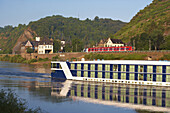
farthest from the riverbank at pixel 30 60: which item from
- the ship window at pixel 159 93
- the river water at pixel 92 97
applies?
the ship window at pixel 159 93

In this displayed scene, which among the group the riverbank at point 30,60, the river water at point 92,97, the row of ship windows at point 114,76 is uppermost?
the riverbank at point 30,60

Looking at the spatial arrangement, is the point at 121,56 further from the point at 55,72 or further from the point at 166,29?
the point at 166,29

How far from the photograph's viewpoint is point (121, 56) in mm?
104312

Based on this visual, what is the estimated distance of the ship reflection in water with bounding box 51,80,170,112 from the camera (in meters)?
42.2

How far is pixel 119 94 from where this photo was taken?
48219 millimetres

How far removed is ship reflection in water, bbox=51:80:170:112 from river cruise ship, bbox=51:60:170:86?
219 centimetres

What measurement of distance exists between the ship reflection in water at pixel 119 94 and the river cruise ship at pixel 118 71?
2.19 m

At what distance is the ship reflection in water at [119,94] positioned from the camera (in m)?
42.2

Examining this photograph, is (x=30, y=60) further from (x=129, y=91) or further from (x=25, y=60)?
(x=129, y=91)

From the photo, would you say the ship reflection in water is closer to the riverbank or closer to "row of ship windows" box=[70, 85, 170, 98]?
"row of ship windows" box=[70, 85, 170, 98]

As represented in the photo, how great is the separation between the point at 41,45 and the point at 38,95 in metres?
110

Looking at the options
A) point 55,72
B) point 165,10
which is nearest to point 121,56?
point 55,72

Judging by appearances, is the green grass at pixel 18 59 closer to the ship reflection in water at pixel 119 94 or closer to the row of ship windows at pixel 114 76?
the row of ship windows at pixel 114 76

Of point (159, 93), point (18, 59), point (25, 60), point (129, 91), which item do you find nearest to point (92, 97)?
point (129, 91)
